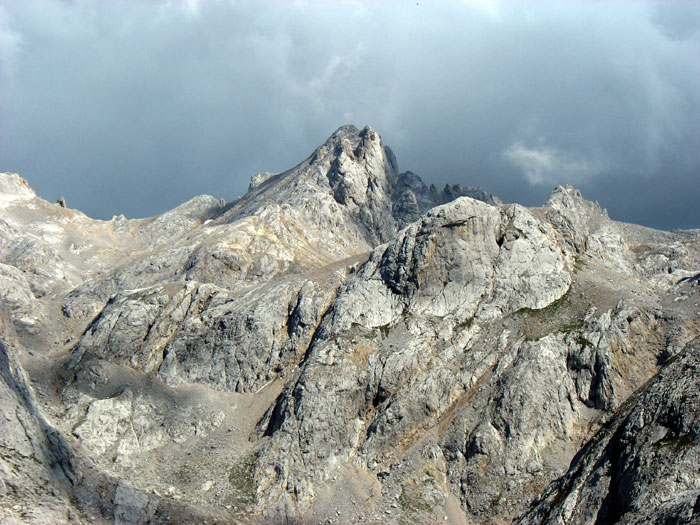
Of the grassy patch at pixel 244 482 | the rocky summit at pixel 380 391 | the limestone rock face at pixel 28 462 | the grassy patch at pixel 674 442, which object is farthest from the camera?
the grassy patch at pixel 244 482

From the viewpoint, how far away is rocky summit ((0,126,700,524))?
1689 inches

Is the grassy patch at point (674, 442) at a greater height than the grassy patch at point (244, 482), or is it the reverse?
the grassy patch at point (674, 442)

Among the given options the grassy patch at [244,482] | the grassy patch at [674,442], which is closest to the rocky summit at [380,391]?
the grassy patch at [674,442]

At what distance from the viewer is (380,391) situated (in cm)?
6481

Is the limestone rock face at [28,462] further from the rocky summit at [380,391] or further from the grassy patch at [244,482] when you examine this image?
the grassy patch at [244,482]

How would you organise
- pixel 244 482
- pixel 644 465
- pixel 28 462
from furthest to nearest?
1. pixel 244 482
2. pixel 28 462
3. pixel 644 465

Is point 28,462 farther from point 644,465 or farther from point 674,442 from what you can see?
point 674,442

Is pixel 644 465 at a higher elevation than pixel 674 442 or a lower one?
lower

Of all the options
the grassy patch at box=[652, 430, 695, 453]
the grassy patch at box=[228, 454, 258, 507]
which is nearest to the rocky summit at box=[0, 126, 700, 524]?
the grassy patch at box=[652, 430, 695, 453]

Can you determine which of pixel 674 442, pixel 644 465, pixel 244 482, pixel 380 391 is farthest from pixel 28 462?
pixel 674 442

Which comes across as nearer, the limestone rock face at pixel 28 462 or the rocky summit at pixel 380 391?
the limestone rock face at pixel 28 462

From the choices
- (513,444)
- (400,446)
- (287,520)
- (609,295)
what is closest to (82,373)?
(287,520)

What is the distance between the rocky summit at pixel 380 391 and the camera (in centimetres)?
4291

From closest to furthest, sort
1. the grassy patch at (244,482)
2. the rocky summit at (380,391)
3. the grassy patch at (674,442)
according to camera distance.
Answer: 1. the grassy patch at (674,442)
2. the rocky summit at (380,391)
3. the grassy patch at (244,482)
